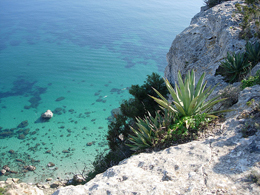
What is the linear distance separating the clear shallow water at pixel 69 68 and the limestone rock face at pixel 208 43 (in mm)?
8955

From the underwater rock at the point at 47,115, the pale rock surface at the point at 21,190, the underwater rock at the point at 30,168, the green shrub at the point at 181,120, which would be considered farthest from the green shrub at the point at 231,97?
the underwater rock at the point at 47,115

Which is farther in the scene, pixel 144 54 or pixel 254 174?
pixel 144 54

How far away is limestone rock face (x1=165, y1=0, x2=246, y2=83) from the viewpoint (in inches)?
315

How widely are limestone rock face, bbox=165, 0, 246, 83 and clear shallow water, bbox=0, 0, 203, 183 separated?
8.95 m

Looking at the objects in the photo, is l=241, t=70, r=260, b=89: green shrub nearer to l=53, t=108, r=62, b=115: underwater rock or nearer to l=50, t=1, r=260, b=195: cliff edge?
l=50, t=1, r=260, b=195: cliff edge

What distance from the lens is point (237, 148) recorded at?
3.47 metres

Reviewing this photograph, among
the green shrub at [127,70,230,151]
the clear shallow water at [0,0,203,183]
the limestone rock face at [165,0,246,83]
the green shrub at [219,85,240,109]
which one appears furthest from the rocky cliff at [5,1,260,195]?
the clear shallow water at [0,0,203,183]

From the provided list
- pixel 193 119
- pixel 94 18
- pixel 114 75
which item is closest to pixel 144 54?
pixel 114 75

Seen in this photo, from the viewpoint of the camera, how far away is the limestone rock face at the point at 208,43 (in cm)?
801

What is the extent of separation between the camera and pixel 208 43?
1030 centimetres

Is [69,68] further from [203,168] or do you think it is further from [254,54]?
[203,168]

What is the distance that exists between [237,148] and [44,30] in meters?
44.6

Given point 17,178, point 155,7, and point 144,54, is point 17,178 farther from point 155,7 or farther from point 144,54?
point 155,7

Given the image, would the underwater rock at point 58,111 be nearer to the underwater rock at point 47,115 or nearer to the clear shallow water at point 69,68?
the clear shallow water at point 69,68
